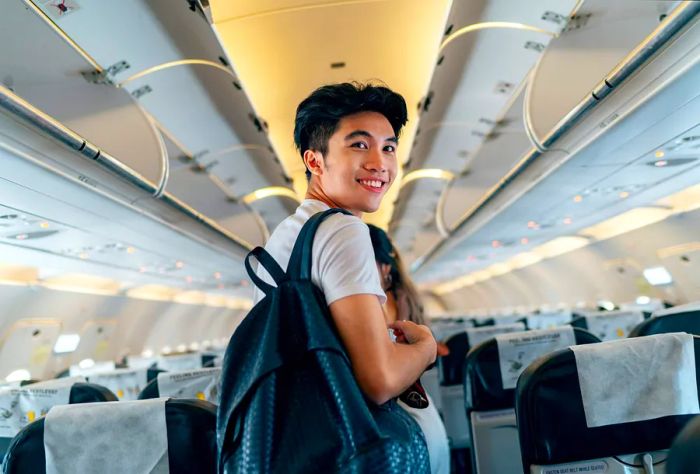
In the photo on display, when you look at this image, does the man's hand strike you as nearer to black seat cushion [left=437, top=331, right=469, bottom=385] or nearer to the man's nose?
the man's nose

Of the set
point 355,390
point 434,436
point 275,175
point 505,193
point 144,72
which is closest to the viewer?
point 355,390

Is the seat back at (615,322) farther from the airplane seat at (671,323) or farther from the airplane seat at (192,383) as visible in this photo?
the airplane seat at (192,383)

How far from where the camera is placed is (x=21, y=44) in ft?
10.9

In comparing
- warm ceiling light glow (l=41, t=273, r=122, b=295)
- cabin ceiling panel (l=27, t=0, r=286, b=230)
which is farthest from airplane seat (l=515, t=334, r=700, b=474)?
warm ceiling light glow (l=41, t=273, r=122, b=295)

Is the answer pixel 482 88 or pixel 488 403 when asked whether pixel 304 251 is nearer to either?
pixel 488 403

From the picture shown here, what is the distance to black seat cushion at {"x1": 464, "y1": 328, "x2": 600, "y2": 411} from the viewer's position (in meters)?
3.08

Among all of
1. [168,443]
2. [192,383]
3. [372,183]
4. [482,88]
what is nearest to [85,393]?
[192,383]

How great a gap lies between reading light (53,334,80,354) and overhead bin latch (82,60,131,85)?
25.1 feet

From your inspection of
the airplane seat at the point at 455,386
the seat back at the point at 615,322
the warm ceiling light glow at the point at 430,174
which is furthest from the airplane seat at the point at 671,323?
the warm ceiling light glow at the point at 430,174

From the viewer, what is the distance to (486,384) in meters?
3.09

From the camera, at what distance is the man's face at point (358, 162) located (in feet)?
4.93

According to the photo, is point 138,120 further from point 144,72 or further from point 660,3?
point 660,3

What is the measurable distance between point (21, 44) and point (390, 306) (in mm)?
2812

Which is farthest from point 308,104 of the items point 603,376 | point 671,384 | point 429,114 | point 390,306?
point 429,114
